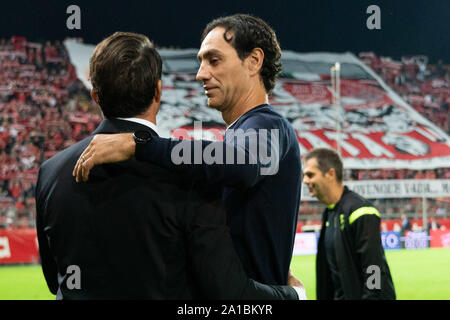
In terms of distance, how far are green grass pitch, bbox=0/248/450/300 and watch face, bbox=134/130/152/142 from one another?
25.8 feet

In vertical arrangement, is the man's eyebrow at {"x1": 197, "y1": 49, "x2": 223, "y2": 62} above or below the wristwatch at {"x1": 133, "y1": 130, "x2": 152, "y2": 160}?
above

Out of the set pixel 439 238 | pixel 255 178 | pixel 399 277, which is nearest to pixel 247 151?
pixel 255 178

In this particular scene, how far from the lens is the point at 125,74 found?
5.22ft

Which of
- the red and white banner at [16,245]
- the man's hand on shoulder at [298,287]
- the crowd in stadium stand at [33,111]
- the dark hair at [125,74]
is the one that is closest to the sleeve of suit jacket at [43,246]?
the dark hair at [125,74]

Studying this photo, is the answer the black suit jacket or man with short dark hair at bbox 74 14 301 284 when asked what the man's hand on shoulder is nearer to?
man with short dark hair at bbox 74 14 301 284

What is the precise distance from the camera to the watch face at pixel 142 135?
1.55 metres

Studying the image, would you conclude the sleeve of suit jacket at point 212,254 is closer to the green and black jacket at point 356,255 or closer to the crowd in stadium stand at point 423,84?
the green and black jacket at point 356,255

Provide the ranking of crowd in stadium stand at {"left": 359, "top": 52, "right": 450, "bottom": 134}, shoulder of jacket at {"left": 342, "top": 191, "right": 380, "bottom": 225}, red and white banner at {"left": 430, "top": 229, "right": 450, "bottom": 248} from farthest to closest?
crowd in stadium stand at {"left": 359, "top": 52, "right": 450, "bottom": 134}
red and white banner at {"left": 430, "top": 229, "right": 450, "bottom": 248}
shoulder of jacket at {"left": 342, "top": 191, "right": 380, "bottom": 225}

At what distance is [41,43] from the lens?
20.7 metres

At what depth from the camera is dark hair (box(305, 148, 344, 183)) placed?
4.25 m

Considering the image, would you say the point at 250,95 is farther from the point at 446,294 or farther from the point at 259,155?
the point at 446,294

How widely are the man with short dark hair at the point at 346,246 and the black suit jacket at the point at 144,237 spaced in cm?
202

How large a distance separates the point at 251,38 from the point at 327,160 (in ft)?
8.04

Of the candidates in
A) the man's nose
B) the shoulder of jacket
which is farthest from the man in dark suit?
the shoulder of jacket
